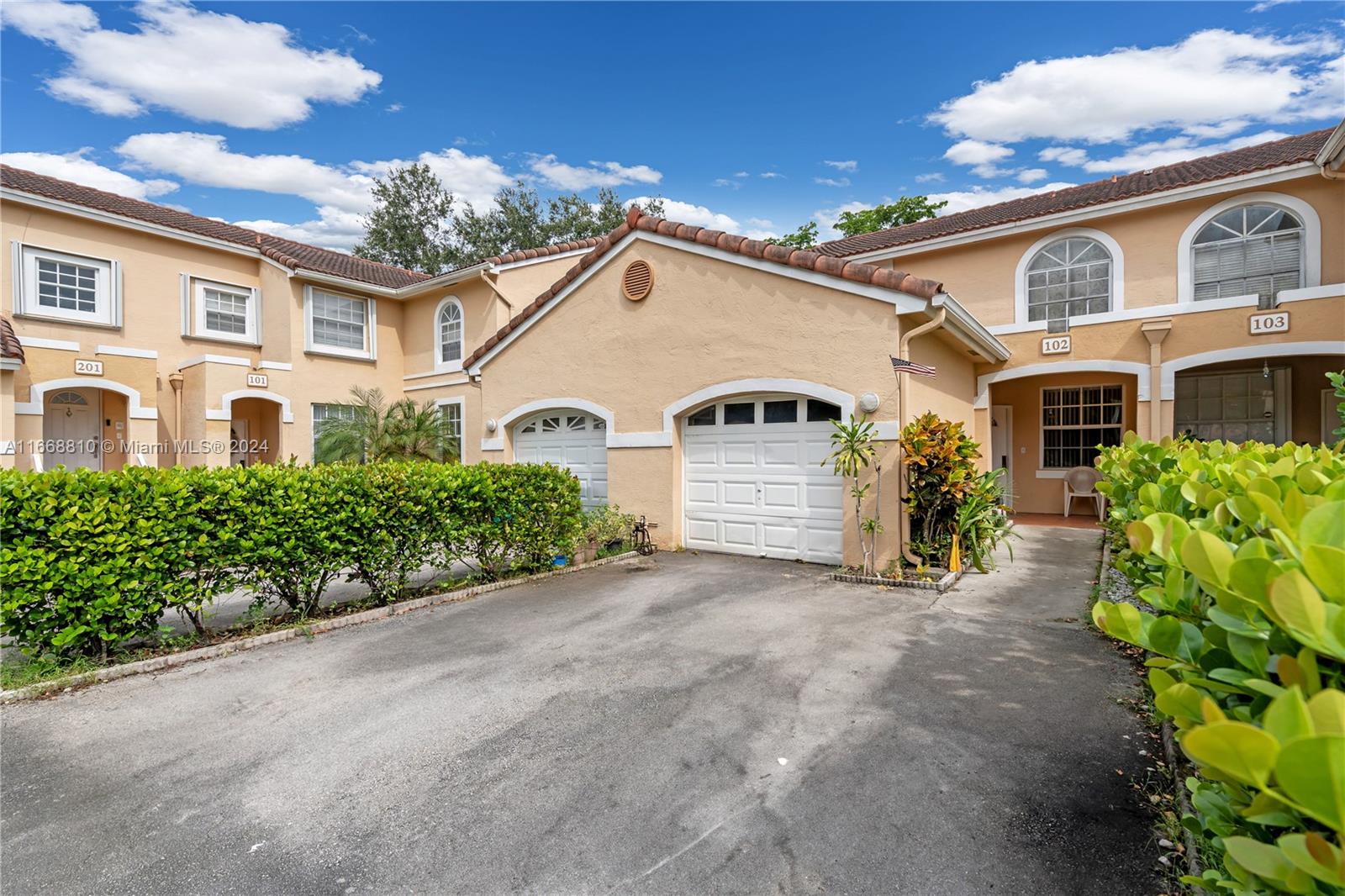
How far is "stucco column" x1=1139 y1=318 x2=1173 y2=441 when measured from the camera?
1109cm

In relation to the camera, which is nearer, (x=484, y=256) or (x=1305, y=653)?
(x=1305, y=653)

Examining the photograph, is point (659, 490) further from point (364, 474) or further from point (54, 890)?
point (54, 890)

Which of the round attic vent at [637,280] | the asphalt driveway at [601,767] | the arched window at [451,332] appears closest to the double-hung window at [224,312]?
the arched window at [451,332]

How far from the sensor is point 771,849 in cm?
287

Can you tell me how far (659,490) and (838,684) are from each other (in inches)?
241

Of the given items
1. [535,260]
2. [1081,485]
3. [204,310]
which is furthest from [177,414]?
[1081,485]

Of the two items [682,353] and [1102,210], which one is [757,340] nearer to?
[682,353]

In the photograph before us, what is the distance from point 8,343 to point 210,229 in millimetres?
6069

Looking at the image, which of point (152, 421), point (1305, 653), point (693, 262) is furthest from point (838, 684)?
point (152, 421)

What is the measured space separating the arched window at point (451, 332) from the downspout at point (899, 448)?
44.6 ft

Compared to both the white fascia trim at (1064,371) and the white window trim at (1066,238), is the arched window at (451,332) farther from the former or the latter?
the white window trim at (1066,238)

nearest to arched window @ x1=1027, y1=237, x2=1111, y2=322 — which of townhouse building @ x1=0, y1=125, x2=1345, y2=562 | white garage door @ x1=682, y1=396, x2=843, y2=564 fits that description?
townhouse building @ x1=0, y1=125, x2=1345, y2=562

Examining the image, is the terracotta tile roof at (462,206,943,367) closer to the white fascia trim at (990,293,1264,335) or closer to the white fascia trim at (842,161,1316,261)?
the white fascia trim at (842,161,1316,261)

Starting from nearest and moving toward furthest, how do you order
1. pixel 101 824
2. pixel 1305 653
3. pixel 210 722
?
pixel 1305 653, pixel 101 824, pixel 210 722
